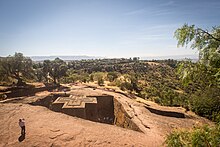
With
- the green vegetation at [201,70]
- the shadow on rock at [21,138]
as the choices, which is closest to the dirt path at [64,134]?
the shadow on rock at [21,138]

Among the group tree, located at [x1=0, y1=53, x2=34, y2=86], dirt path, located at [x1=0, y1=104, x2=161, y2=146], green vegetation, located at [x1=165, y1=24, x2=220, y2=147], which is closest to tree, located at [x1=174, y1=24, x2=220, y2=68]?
green vegetation, located at [x1=165, y1=24, x2=220, y2=147]

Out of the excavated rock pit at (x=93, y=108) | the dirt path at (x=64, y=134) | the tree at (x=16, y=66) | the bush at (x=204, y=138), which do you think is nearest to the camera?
the bush at (x=204, y=138)

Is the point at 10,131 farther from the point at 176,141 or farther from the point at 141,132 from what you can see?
the point at 176,141

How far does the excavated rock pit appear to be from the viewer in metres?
16.3

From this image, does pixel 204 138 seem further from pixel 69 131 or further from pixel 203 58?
pixel 69 131

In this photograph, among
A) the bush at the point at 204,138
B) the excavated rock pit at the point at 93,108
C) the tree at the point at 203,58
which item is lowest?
the excavated rock pit at the point at 93,108

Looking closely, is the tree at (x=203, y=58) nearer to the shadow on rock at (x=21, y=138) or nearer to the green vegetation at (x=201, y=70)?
the green vegetation at (x=201, y=70)

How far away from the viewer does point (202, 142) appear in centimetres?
387

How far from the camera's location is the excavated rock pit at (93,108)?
1631 cm

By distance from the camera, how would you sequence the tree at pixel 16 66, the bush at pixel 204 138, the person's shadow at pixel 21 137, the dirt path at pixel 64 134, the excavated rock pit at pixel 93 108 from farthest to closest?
1. the tree at pixel 16 66
2. the excavated rock pit at pixel 93 108
3. the person's shadow at pixel 21 137
4. the dirt path at pixel 64 134
5. the bush at pixel 204 138

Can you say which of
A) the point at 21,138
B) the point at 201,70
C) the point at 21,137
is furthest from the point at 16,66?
the point at 201,70

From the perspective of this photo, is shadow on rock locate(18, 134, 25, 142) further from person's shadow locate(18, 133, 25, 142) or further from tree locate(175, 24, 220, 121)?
tree locate(175, 24, 220, 121)

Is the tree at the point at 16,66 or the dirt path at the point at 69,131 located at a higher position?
the tree at the point at 16,66

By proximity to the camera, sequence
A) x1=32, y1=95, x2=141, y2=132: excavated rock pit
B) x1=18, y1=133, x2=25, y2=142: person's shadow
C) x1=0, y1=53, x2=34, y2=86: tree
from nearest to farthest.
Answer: x1=18, y1=133, x2=25, y2=142: person's shadow
x1=32, y1=95, x2=141, y2=132: excavated rock pit
x1=0, y1=53, x2=34, y2=86: tree
